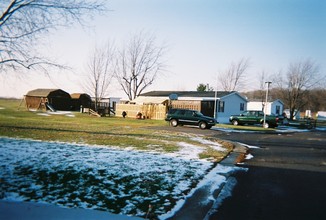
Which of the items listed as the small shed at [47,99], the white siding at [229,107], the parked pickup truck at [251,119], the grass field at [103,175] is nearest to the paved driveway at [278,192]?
the grass field at [103,175]

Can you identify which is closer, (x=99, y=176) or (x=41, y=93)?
(x=99, y=176)

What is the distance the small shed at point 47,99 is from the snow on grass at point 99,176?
40.7m

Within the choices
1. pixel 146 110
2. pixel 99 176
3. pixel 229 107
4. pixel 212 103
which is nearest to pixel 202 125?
pixel 212 103

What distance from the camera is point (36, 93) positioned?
51.6 meters

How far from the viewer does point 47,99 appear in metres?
47.6

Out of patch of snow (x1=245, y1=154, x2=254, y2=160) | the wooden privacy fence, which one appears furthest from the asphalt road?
the wooden privacy fence

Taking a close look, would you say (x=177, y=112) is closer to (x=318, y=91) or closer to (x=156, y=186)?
(x=156, y=186)

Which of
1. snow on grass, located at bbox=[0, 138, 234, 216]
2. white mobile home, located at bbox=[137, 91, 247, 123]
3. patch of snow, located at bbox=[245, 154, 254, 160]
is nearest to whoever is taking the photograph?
snow on grass, located at bbox=[0, 138, 234, 216]

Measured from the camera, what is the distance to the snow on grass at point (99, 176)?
5074mm

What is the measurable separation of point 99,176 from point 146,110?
29.2 m

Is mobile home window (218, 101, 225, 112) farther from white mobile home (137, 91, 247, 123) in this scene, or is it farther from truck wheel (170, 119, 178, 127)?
truck wheel (170, 119, 178, 127)

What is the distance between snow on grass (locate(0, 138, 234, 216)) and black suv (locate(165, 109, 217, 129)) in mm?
13682

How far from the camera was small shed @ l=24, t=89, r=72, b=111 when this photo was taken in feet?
156

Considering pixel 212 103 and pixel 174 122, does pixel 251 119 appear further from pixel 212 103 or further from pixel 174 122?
pixel 174 122
